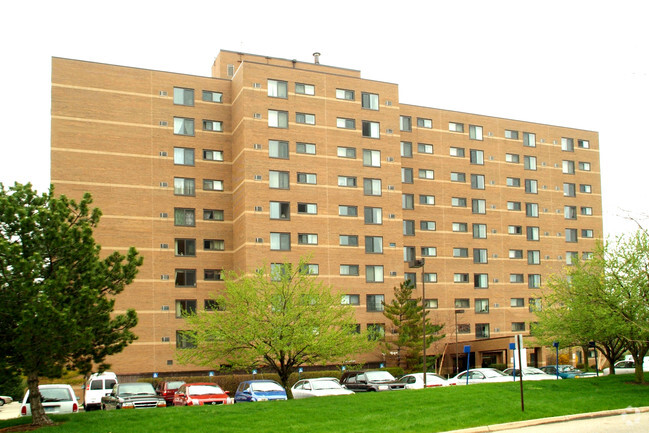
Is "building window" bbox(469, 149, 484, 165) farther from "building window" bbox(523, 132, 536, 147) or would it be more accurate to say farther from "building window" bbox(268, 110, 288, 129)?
"building window" bbox(268, 110, 288, 129)

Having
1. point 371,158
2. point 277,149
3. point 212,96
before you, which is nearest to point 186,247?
point 277,149

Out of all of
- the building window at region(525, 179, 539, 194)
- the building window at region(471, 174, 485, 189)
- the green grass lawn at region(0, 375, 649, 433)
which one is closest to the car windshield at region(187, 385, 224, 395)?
the green grass lawn at region(0, 375, 649, 433)

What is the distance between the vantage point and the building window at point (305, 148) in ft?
202

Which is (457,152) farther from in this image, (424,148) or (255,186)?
(255,186)

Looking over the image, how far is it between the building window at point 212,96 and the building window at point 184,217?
975 cm

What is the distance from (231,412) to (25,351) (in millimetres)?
7017

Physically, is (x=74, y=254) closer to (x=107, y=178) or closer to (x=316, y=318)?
(x=316, y=318)

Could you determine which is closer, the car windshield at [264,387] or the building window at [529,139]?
the car windshield at [264,387]

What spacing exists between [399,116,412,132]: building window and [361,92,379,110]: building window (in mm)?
6255

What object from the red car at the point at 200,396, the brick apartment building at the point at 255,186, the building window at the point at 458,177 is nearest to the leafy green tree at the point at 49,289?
the red car at the point at 200,396

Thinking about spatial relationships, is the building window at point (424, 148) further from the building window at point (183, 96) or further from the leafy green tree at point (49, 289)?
the leafy green tree at point (49, 289)

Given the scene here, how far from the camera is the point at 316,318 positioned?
3438 centimetres

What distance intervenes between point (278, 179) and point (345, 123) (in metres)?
8.26

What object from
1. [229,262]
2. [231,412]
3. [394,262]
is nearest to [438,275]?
[394,262]
